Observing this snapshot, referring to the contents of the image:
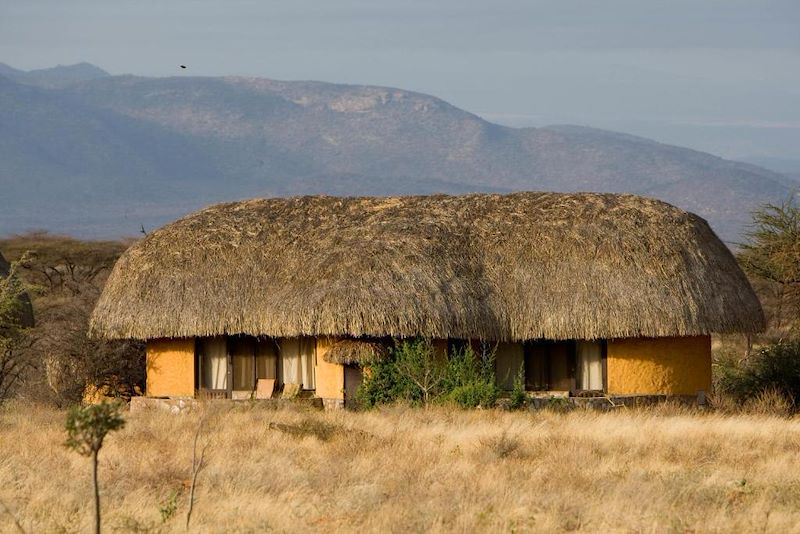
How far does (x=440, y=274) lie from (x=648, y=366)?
334cm

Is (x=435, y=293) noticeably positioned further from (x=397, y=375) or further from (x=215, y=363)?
(x=215, y=363)

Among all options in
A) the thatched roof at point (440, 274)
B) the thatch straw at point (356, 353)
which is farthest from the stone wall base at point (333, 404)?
the thatched roof at point (440, 274)

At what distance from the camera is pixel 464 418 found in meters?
18.2

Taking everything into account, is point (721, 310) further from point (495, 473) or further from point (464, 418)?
point (495, 473)

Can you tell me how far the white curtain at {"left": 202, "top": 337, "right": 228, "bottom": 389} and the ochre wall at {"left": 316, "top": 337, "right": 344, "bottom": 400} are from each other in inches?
Answer: 68.1

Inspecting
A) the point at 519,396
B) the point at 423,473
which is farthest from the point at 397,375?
the point at 423,473

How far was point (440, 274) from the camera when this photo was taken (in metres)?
20.9

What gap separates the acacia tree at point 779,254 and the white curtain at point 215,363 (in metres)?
9.47

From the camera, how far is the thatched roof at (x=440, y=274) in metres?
20.6

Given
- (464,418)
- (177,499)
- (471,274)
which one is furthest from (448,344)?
(177,499)

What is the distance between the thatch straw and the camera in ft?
67.3

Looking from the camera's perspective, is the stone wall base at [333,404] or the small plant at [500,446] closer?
the small plant at [500,446]

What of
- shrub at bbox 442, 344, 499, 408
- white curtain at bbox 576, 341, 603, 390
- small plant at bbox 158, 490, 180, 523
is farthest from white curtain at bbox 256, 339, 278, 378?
small plant at bbox 158, 490, 180, 523

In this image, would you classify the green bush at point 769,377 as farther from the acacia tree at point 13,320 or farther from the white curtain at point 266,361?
the acacia tree at point 13,320
